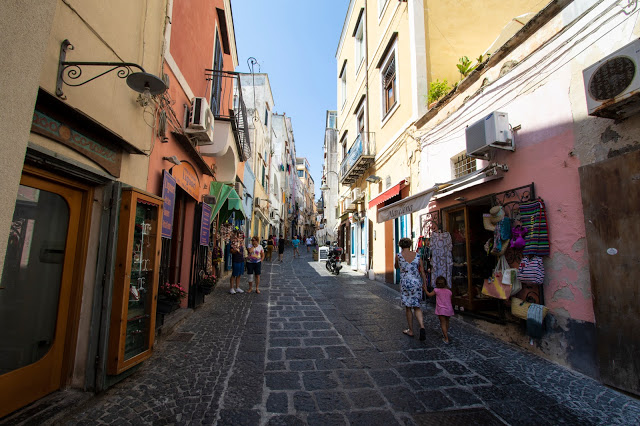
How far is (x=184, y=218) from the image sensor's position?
21.9ft

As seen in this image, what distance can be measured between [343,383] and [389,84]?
9657 mm

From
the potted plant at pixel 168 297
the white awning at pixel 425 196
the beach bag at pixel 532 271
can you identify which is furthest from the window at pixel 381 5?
the potted plant at pixel 168 297

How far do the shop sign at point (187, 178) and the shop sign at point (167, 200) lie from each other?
365mm

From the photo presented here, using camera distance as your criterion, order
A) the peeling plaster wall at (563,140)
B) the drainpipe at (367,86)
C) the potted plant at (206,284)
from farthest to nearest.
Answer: the drainpipe at (367,86) → the potted plant at (206,284) → the peeling plaster wall at (563,140)

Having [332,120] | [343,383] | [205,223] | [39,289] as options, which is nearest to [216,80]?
[205,223]

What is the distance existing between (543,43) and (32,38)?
5719 millimetres

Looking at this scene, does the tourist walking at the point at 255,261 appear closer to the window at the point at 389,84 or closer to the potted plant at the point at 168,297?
the potted plant at the point at 168,297

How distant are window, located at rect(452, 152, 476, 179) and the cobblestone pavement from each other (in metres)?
3.06

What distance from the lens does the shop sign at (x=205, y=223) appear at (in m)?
7.01

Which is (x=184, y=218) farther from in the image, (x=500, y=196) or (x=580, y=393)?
(x=580, y=393)

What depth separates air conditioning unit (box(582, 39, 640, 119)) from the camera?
3055 millimetres

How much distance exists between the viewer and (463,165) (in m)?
6.44

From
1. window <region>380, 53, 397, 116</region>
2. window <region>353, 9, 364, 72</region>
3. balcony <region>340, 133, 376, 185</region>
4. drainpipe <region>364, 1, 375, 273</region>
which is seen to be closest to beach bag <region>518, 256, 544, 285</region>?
window <region>380, 53, 397, 116</region>

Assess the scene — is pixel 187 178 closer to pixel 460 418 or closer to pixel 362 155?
pixel 460 418
